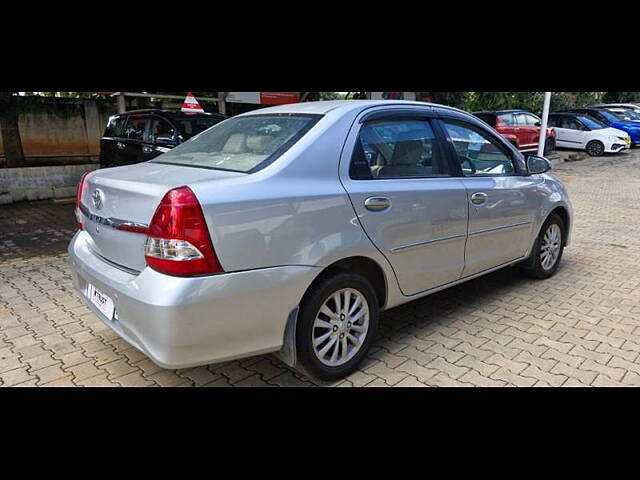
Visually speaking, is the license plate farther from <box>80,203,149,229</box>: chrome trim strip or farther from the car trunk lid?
<box>80,203,149,229</box>: chrome trim strip

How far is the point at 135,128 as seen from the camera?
26.4ft

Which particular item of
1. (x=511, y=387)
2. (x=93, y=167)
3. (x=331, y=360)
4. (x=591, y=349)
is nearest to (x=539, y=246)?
(x=591, y=349)

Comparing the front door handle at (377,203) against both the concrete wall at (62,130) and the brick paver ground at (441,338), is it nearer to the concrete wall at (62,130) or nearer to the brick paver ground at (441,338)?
the brick paver ground at (441,338)

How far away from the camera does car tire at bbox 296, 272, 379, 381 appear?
8.62ft

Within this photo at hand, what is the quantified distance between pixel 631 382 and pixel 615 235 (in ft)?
15.0

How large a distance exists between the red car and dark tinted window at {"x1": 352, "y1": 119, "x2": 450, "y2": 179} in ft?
35.6

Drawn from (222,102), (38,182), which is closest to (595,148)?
(222,102)

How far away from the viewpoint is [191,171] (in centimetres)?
269

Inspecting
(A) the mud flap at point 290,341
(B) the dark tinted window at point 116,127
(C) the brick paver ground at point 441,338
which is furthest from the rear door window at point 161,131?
(A) the mud flap at point 290,341

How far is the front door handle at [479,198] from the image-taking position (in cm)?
353

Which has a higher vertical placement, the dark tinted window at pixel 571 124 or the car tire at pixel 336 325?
the dark tinted window at pixel 571 124

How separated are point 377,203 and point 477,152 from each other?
1439mm

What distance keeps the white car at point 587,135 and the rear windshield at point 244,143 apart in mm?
17455

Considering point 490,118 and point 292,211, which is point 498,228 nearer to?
point 292,211
